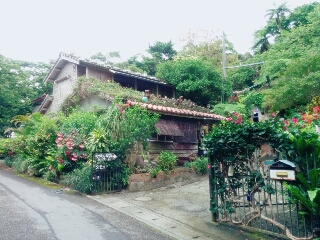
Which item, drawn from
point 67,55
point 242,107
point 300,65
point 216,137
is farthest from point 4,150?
point 300,65

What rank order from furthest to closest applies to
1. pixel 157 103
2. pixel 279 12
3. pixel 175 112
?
1. pixel 279 12
2. pixel 157 103
3. pixel 175 112

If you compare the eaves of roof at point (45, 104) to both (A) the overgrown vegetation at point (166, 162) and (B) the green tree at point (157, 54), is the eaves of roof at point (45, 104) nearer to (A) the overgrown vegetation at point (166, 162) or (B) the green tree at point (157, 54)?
(B) the green tree at point (157, 54)

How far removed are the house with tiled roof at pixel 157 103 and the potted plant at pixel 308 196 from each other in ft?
23.4

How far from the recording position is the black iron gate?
8844mm

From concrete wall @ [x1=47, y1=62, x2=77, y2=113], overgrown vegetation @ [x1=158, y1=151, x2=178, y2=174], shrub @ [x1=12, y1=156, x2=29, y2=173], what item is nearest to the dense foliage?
overgrown vegetation @ [x1=158, y1=151, x2=178, y2=174]

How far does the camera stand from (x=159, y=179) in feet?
33.3

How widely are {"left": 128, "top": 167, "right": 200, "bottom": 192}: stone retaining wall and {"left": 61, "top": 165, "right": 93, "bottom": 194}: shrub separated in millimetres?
1384

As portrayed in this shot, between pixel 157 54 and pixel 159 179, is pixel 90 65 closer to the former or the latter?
pixel 159 179

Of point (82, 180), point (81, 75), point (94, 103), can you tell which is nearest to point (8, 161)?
point (81, 75)

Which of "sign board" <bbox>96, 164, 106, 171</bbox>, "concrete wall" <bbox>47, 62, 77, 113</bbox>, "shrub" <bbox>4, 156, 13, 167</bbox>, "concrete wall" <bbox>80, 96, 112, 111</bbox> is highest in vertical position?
"concrete wall" <bbox>47, 62, 77, 113</bbox>

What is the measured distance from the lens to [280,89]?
13.5 meters

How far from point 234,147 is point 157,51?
2305 centimetres

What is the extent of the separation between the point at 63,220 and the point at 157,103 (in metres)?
7.84

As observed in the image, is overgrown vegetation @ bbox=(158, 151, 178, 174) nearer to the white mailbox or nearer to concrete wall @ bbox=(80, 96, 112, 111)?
concrete wall @ bbox=(80, 96, 112, 111)
